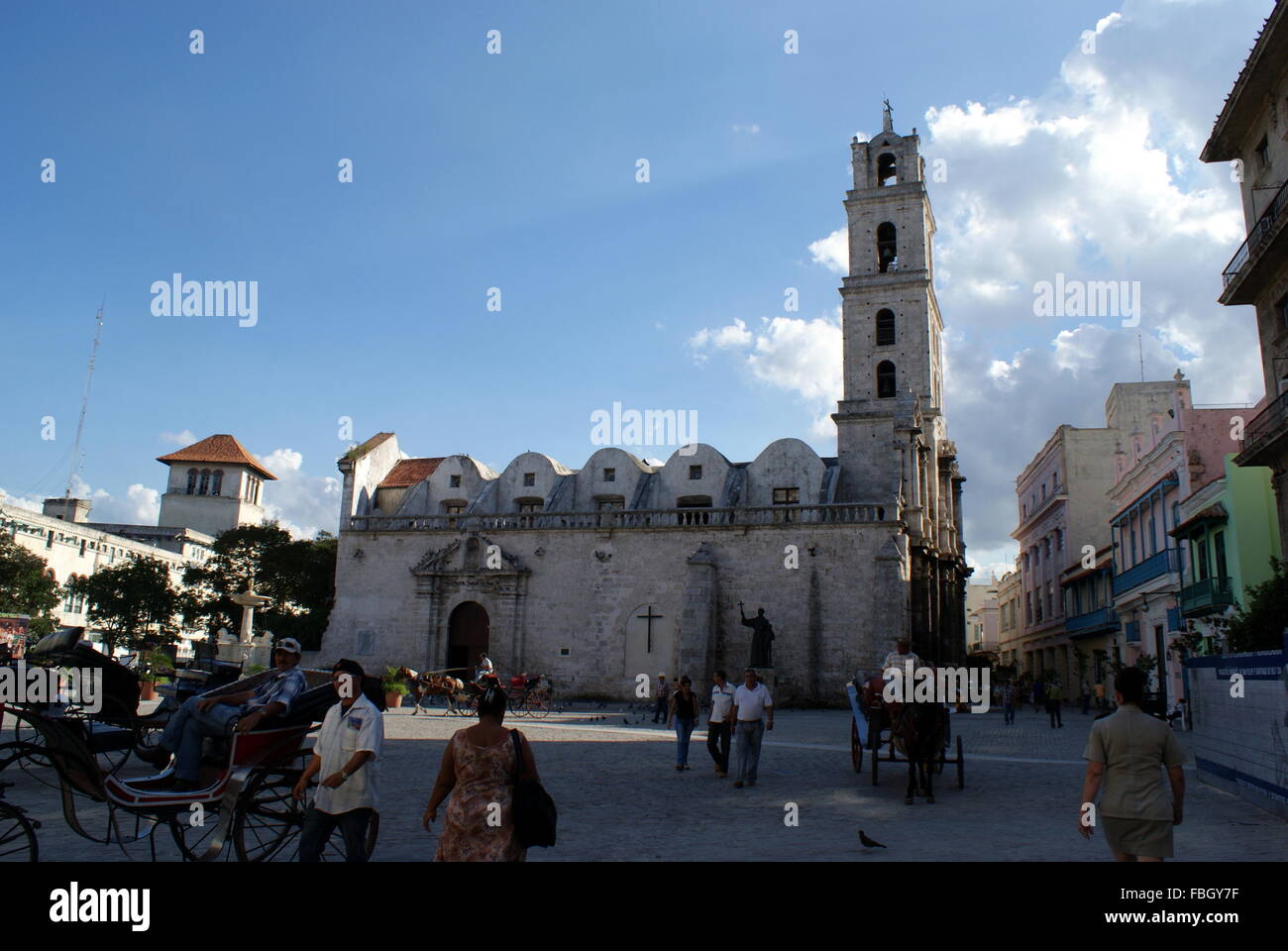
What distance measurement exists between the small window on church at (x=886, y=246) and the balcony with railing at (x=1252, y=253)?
52.1 feet

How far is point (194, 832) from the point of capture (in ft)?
26.3

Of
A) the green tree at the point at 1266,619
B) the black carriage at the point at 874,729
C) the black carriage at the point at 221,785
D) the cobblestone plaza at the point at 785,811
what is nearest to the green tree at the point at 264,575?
the cobblestone plaza at the point at 785,811

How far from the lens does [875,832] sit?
8.32m

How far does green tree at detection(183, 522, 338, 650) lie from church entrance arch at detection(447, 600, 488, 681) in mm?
10670

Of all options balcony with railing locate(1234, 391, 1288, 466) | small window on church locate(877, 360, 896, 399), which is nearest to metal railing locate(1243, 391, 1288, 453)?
balcony with railing locate(1234, 391, 1288, 466)

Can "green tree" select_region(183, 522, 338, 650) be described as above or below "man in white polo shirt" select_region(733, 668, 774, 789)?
above

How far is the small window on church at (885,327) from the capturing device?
33781 mm

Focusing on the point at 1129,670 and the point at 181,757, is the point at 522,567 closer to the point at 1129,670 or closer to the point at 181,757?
the point at 181,757

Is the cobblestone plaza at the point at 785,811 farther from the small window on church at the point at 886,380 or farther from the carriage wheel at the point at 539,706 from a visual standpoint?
the small window on church at the point at 886,380

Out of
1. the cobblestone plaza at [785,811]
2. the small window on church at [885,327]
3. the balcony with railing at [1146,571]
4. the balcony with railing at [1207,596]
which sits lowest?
the cobblestone plaza at [785,811]

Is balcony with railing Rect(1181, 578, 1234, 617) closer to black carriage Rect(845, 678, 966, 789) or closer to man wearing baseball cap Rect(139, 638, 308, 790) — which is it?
black carriage Rect(845, 678, 966, 789)

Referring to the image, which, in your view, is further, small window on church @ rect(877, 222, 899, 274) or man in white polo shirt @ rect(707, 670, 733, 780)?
small window on church @ rect(877, 222, 899, 274)

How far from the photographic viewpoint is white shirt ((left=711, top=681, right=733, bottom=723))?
12828mm

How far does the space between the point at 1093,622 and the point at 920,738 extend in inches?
1201
